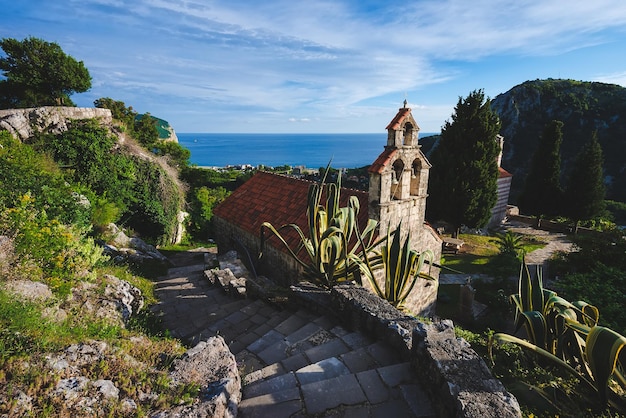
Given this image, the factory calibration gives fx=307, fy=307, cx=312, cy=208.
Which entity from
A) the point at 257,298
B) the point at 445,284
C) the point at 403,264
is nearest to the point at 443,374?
the point at 403,264

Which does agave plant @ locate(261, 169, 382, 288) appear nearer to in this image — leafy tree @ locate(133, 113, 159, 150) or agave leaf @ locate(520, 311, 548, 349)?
agave leaf @ locate(520, 311, 548, 349)

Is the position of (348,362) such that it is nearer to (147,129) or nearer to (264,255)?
(264,255)

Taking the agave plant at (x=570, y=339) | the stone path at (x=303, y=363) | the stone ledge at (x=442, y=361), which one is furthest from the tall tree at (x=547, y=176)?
the stone path at (x=303, y=363)

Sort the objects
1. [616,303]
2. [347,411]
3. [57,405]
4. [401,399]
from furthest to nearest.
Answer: [616,303]
[401,399]
[347,411]
[57,405]

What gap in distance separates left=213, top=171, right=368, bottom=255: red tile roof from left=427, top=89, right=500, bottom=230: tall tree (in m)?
10.0

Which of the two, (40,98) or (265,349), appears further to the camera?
(40,98)

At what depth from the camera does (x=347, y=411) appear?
281cm

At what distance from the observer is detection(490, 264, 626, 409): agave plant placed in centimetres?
296

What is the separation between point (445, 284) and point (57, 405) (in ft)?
44.4

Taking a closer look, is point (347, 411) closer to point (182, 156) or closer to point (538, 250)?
point (538, 250)

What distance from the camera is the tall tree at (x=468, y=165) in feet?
53.5

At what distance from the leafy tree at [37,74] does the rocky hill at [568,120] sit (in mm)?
46789

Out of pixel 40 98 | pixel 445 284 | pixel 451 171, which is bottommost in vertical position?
pixel 445 284

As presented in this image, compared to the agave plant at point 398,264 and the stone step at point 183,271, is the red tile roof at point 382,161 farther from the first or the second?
the stone step at point 183,271
